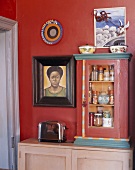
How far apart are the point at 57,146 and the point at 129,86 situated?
0.99m

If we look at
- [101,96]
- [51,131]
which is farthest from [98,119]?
[51,131]

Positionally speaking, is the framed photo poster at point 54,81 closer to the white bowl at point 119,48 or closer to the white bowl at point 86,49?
the white bowl at point 86,49

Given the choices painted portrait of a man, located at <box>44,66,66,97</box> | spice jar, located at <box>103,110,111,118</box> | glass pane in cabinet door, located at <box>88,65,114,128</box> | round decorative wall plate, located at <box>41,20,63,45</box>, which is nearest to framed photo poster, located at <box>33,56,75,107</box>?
painted portrait of a man, located at <box>44,66,66,97</box>

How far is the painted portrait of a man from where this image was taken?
3748 mm

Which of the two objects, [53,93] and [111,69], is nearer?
[111,69]

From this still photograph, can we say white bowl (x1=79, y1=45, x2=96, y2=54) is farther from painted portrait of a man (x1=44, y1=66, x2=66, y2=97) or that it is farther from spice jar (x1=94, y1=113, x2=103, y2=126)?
spice jar (x1=94, y1=113, x2=103, y2=126)

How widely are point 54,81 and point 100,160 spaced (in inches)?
41.9

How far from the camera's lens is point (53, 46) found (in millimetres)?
3805

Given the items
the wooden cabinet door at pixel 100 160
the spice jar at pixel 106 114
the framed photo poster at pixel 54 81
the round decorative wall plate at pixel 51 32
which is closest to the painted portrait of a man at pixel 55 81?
the framed photo poster at pixel 54 81

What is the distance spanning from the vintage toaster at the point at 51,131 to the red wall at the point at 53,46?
0.16 metres

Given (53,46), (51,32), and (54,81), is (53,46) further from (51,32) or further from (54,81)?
(54,81)

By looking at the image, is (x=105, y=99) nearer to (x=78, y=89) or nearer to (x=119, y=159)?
(x=78, y=89)

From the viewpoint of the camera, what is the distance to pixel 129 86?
348 cm

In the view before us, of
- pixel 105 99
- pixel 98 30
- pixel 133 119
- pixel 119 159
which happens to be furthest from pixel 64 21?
pixel 119 159
